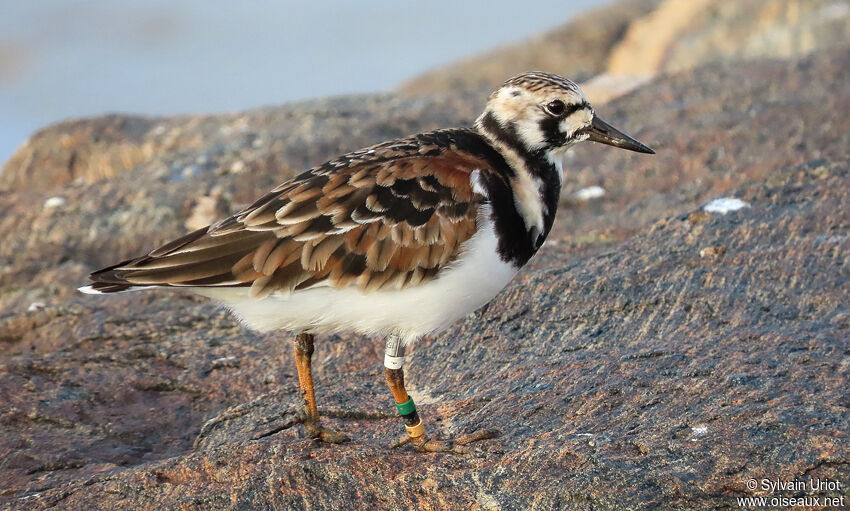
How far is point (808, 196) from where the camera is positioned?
803 cm

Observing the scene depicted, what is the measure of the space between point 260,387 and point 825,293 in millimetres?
4034

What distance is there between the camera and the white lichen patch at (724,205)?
26.2 feet

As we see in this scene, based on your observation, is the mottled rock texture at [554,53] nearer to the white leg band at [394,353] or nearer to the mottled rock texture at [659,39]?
the mottled rock texture at [659,39]

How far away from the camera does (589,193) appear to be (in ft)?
34.1

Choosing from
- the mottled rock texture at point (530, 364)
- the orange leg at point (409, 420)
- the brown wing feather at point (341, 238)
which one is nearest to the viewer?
the mottled rock texture at point (530, 364)

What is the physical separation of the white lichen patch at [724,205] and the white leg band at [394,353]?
350 cm

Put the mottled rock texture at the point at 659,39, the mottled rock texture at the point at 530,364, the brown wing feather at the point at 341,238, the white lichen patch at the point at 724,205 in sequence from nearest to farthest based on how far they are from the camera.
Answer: the mottled rock texture at the point at 530,364 < the brown wing feather at the point at 341,238 < the white lichen patch at the point at 724,205 < the mottled rock texture at the point at 659,39

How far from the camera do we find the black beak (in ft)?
20.2

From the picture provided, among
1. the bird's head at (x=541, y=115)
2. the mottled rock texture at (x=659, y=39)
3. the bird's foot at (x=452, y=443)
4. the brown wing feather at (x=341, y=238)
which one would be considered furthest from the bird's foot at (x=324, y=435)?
the mottled rock texture at (x=659, y=39)

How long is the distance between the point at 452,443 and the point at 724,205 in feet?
12.1

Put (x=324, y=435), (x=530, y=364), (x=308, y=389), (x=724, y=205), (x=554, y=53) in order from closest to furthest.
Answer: (x=324, y=435)
(x=308, y=389)
(x=530, y=364)
(x=724, y=205)
(x=554, y=53)

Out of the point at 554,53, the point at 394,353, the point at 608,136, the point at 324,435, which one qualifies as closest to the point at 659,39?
the point at 554,53

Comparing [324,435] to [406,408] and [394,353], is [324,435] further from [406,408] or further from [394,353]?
[394,353]

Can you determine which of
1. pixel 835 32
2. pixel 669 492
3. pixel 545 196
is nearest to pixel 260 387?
pixel 545 196
